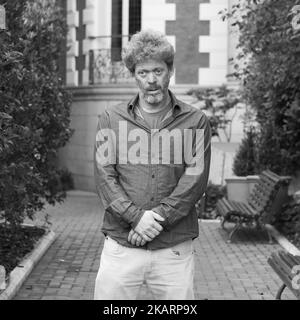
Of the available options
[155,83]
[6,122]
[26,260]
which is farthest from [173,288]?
[26,260]

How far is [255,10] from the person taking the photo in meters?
11.1

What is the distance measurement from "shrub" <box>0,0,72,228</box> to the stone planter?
119 inches

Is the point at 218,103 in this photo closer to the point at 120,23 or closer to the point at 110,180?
the point at 120,23

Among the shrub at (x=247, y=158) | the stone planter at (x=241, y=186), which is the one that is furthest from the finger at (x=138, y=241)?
the shrub at (x=247, y=158)

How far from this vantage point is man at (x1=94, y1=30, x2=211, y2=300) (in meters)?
4.07

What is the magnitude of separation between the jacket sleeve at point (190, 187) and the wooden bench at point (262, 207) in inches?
243

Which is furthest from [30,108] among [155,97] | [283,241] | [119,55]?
[119,55]

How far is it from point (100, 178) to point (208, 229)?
7551mm

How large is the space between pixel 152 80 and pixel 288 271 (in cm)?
263

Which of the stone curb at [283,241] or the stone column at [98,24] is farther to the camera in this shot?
the stone column at [98,24]

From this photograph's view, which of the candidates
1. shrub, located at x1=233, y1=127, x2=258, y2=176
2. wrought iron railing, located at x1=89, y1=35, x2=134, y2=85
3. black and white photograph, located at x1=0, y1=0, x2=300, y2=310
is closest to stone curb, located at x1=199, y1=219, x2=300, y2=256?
black and white photograph, located at x1=0, y1=0, x2=300, y2=310

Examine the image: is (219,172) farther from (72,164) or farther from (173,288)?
(173,288)

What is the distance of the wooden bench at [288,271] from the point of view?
5734mm

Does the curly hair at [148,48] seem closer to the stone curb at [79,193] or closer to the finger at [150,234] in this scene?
the finger at [150,234]
